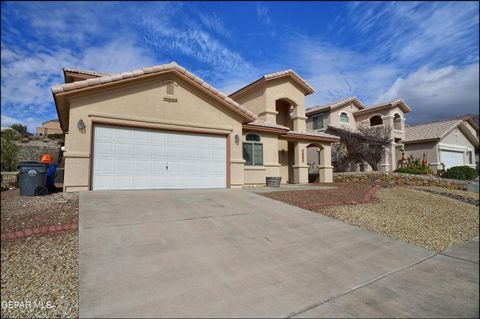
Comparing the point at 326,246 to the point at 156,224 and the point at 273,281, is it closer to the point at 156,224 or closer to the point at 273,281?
the point at 273,281

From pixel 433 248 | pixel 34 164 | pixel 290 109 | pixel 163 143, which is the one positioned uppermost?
pixel 290 109

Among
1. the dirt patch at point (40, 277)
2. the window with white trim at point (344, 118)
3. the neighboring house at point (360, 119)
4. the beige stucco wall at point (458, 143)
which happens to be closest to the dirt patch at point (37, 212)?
the dirt patch at point (40, 277)

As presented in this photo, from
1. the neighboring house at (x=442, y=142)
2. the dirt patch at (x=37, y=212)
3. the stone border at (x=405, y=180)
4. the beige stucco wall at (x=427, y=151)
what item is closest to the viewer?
the dirt patch at (x=37, y=212)

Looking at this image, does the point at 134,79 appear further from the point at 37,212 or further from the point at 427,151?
the point at 427,151

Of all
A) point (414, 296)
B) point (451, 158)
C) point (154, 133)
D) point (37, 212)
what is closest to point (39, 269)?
point (37, 212)

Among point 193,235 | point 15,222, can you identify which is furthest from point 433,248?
point 15,222

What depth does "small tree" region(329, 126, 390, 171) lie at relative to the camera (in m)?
23.1

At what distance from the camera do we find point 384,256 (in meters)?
5.05

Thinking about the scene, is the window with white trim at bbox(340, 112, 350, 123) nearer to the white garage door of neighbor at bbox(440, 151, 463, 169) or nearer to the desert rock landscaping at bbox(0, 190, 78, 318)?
the white garage door of neighbor at bbox(440, 151, 463, 169)

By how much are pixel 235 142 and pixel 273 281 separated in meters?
9.05

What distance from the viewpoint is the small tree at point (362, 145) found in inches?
909

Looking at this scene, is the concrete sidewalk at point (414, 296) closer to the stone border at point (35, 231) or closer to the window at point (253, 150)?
the stone border at point (35, 231)

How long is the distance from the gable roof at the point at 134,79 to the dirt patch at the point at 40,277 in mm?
6120

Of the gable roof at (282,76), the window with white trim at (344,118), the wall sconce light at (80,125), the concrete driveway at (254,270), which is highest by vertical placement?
the gable roof at (282,76)
